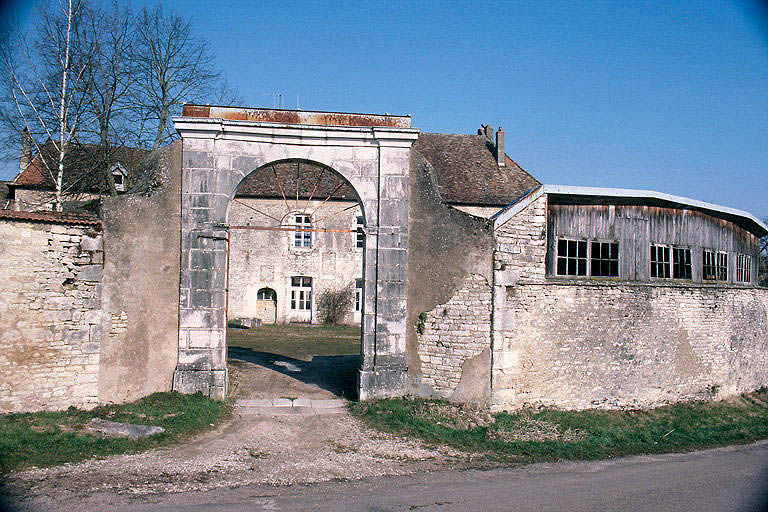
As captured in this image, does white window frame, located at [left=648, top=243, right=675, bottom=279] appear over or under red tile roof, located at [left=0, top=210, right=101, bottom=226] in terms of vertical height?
under

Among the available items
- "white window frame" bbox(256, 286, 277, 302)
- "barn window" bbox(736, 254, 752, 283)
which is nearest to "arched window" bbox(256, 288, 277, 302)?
"white window frame" bbox(256, 286, 277, 302)

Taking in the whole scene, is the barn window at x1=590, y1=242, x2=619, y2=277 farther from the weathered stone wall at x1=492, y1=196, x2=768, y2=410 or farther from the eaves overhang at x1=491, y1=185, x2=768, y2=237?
the eaves overhang at x1=491, y1=185, x2=768, y2=237

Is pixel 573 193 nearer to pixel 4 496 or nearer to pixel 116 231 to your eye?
pixel 116 231

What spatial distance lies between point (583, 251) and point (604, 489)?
5.71 m

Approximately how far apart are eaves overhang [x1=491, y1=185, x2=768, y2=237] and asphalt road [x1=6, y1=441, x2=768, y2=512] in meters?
4.77

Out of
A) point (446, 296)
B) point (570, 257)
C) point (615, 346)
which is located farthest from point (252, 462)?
point (615, 346)

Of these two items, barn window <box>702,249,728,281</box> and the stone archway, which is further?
barn window <box>702,249,728,281</box>

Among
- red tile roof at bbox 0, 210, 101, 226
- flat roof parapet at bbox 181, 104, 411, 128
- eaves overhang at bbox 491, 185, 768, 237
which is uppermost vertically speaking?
flat roof parapet at bbox 181, 104, 411, 128

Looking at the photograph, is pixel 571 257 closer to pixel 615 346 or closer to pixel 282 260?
pixel 615 346

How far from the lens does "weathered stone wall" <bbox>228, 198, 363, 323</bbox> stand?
22.3 meters

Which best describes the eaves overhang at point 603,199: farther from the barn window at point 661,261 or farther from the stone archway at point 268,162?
the stone archway at point 268,162

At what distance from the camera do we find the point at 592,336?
1065 cm

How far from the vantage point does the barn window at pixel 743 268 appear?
1394 cm

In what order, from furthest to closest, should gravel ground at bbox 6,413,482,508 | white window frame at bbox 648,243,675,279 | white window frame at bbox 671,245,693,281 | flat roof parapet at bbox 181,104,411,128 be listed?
white window frame at bbox 671,245,693,281, white window frame at bbox 648,243,675,279, flat roof parapet at bbox 181,104,411,128, gravel ground at bbox 6,413,482,508
